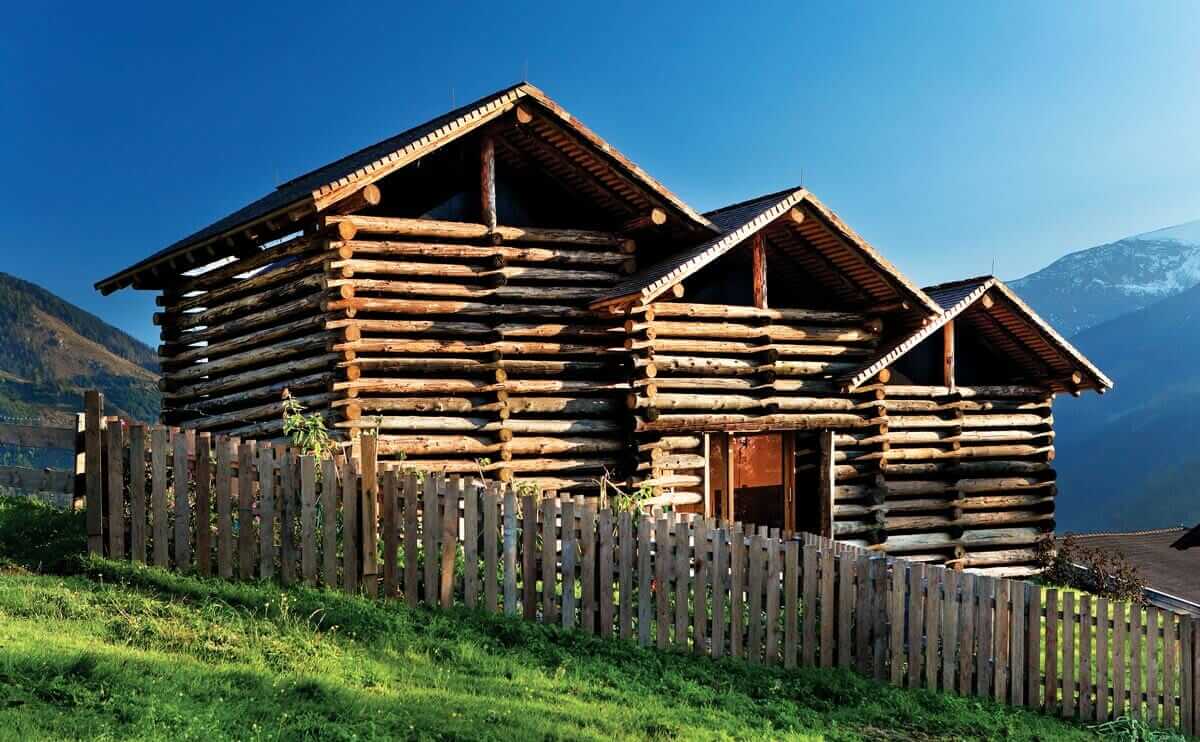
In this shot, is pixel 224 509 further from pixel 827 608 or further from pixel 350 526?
pixel 827 608

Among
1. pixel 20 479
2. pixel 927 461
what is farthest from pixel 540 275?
pixel 927 461

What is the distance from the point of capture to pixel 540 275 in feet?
58.5

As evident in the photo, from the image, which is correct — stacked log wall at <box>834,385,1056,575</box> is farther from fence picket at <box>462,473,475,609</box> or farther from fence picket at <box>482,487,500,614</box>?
fence picket at <box>462,473,475,609</box>

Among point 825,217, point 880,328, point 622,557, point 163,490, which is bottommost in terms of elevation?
point 622,557

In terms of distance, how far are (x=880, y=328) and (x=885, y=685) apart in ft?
35.5

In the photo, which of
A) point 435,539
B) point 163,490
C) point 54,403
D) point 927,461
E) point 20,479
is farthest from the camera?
point 54,403

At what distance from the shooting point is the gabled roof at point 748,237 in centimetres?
1736

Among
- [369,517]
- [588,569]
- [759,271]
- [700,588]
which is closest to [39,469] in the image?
[369,517]

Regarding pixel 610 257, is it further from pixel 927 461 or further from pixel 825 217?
pixel 927 461

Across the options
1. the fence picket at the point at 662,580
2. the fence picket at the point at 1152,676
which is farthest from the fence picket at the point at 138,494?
the fence picket at the point at 1152,676

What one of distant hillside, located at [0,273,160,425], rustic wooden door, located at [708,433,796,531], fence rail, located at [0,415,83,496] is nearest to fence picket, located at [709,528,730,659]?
fence rail, located at [0,415,83,496]

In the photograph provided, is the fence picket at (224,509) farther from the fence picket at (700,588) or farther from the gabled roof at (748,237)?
the gabled roof at (748,237)

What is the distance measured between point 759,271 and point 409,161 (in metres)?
7.23

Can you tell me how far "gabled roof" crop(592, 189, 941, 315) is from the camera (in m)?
17.4
